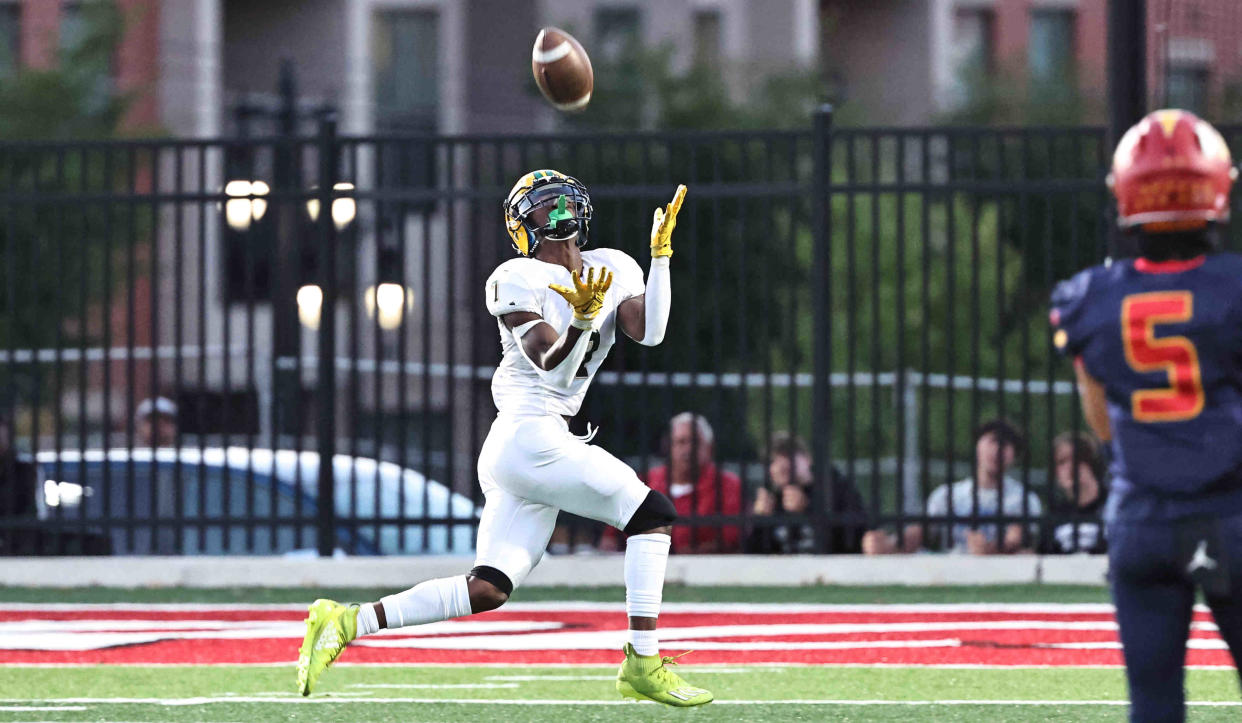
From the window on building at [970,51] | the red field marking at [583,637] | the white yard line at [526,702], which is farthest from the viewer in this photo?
the window on building at [970,51]

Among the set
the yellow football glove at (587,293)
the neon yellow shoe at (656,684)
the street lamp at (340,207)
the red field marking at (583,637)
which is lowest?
the red field marking at (583,637)

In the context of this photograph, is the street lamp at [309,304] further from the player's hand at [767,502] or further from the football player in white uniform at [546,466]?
the football player in white uniform at [546,466]

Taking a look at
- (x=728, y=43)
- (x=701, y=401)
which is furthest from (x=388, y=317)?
(x=728, y=43)

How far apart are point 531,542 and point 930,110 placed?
35312mm

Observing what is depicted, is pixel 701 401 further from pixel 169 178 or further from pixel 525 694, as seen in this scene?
pixel 525 694

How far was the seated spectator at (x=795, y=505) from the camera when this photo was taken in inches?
427

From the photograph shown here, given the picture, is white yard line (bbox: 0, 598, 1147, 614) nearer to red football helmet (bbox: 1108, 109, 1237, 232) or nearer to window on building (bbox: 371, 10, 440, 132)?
red football helmet (bbox: 1108, 109, 1237, 232)

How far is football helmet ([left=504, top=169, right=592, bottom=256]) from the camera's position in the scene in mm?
6609

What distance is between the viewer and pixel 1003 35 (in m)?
43.5

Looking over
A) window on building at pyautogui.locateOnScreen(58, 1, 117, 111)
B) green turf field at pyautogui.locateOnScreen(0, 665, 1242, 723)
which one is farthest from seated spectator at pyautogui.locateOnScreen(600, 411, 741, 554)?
window on building at pyautogui.locateOnScreen(58, 1, 117, 111)

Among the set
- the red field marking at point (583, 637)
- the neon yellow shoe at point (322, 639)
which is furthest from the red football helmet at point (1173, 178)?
the red field marking at point (583, 637)

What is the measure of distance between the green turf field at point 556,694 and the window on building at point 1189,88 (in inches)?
806

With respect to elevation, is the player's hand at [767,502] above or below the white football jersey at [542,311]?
below

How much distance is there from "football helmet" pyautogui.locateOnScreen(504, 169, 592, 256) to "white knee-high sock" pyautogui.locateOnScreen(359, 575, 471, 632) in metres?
1.13
